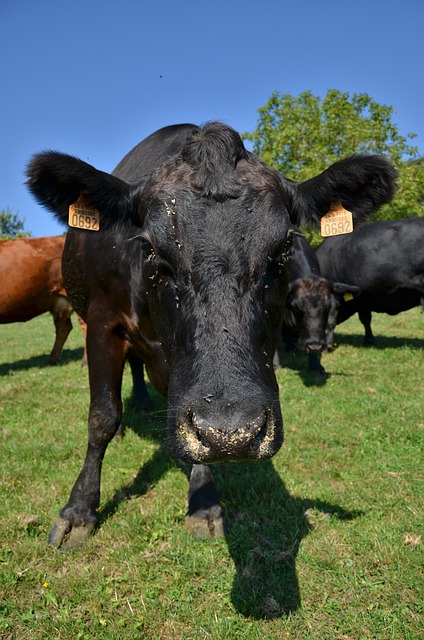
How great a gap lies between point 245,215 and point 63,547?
2.40 m

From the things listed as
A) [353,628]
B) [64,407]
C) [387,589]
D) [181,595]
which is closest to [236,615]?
[181,595]

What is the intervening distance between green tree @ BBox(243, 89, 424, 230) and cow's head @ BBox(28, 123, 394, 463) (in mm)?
21537

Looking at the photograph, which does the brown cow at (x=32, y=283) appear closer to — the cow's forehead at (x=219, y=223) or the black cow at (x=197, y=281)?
the black cow at (x=197, y=281)

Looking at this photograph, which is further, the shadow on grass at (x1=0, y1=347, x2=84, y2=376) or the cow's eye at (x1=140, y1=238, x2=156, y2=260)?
the shadow on grass at (x1=0, y1=347, x2=84, y2=376)

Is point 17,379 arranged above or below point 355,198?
below

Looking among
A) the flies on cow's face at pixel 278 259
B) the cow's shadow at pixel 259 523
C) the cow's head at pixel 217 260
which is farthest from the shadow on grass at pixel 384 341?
the flies on cow's face at pixel 278 259

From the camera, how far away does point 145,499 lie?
375 centimetres

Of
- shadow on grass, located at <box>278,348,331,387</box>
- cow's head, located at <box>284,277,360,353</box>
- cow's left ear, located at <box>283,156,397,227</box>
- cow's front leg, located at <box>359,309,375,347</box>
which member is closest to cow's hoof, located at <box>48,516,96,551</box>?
cow's left ear, located at <box>283,156,397,227</box>

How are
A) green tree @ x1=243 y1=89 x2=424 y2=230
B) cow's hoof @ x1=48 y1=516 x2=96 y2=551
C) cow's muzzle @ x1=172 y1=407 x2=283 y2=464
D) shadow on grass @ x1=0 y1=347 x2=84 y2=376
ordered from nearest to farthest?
1. cow's muzzle @ x1=172 y1=407 x2=283 y2=464
2. cow's hoof @ x1=48 y1=516 x2=96 y2=551
3. shadow on grass @ x1=0 y1=347 x2=84 y2=376
4. green tree @ x1=243 y1=89 x2=424 y2=230

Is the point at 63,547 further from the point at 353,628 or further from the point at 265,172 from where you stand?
the point at 265,172

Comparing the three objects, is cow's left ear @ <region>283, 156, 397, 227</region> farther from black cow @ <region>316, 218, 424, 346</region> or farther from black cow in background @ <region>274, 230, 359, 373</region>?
black cow @ <region>316, 218, 424, 346</region>

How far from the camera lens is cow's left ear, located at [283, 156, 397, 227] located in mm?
3055

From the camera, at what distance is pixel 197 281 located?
223 cm

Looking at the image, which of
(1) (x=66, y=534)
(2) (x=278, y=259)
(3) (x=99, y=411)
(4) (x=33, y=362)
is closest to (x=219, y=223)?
(2) (x=278, y=259)
